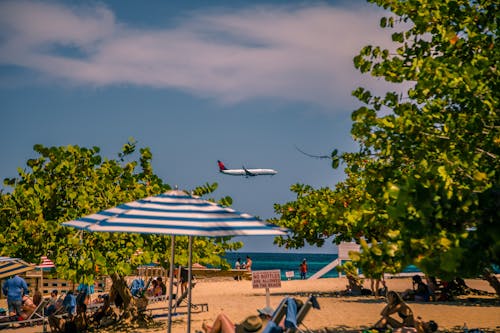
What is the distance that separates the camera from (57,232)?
42.9 ft

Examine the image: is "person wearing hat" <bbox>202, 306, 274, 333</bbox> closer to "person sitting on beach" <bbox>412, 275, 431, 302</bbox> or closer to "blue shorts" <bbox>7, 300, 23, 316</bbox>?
"blue shorts" <bbox>7, 300, 23, 316</bbox>

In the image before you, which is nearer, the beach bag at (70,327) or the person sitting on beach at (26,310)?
the beach bag at (70,327)

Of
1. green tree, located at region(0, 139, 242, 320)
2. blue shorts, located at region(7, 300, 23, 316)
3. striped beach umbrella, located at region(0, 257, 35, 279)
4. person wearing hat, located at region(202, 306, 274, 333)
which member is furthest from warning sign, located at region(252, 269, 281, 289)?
striped beach umbrella, located at region(0, 257, 35, 279)

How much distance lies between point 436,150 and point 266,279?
222 inches

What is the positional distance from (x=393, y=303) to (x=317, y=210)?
10.5m

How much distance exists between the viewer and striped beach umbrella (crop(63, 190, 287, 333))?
6.81 metres

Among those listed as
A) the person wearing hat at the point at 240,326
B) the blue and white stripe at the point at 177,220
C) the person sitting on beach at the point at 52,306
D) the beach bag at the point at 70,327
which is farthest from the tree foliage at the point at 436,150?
the person sitting on beach at the point at 52,306

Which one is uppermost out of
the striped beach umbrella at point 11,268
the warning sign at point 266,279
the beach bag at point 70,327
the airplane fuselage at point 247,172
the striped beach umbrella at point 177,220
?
the airplane fuselage at point 247,172

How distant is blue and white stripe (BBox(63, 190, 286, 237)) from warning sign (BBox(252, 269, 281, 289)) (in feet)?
17.2

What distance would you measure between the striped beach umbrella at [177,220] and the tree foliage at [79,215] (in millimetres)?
4547

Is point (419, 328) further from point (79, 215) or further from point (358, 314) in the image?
point (79, 215)

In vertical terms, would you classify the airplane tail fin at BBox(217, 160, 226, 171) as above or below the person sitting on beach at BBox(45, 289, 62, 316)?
above

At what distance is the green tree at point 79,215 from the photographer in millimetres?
12555

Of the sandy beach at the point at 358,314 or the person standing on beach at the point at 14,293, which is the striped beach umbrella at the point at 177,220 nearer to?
the sandy beach at the point at 358,314
